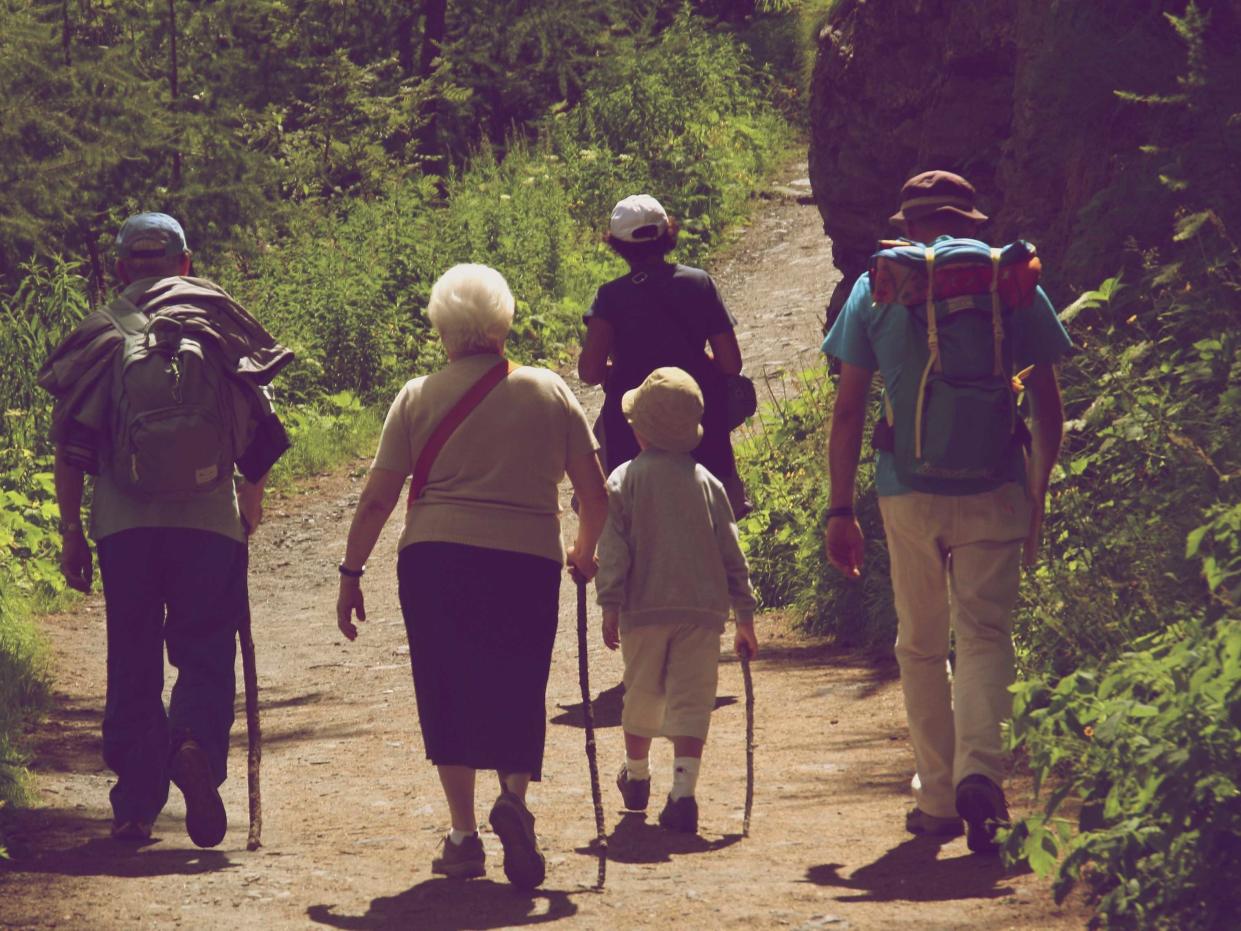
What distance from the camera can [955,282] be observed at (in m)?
5.42

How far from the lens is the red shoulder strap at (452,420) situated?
18.0ft

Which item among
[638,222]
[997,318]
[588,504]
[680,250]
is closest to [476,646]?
[588,504]

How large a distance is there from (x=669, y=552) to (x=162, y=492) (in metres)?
1.68

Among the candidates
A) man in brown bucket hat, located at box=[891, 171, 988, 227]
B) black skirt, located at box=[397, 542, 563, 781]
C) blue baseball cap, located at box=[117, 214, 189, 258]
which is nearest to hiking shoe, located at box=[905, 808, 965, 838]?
black skirt, located at box=[397, 542, 563, 781]

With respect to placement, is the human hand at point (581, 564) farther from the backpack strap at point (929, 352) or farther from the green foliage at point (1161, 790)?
the green foliage at point (1161, 790)

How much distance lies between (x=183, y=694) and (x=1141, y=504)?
338cm

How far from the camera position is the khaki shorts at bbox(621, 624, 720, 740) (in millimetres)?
6250

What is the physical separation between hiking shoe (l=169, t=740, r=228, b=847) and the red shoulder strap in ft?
3.81

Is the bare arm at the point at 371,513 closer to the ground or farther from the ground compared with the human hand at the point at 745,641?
farther from the ground

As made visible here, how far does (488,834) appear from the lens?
21.5ft

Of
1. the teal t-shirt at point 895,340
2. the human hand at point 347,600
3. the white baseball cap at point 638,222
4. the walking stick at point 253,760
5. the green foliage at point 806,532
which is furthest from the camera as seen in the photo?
the green foliage at point 806,532

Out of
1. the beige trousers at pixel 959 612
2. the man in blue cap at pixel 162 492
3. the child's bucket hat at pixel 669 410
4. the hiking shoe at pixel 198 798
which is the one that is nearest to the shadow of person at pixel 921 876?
the beige trousers at pixel 959 612

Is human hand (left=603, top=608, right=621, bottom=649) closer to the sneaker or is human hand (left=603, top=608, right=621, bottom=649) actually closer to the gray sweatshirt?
the gray sweatshirt

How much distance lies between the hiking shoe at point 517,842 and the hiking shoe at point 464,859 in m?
0.26
